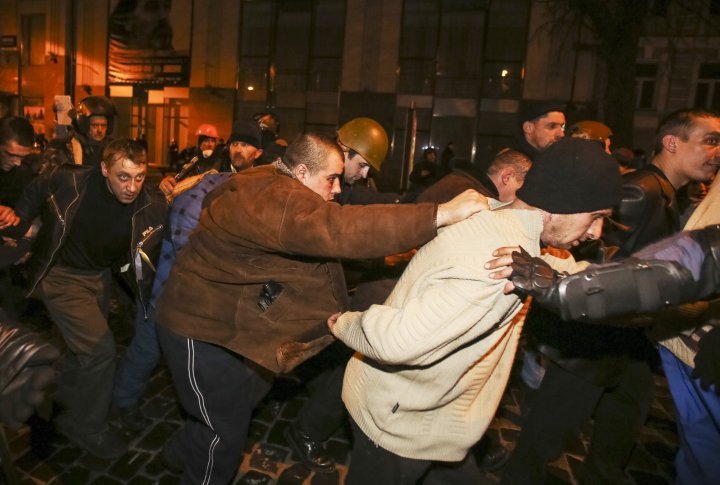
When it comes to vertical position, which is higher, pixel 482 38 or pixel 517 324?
pixel 482 38

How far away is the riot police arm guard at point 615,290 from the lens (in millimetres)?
1798

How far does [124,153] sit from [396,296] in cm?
254

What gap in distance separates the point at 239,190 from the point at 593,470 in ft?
9.15

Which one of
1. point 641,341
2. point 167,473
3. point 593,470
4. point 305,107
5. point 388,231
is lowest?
point 167,473

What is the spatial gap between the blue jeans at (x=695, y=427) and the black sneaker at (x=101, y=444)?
345cm

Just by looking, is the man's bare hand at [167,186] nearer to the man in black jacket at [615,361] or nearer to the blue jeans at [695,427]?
the man in black jacket at [615,361]

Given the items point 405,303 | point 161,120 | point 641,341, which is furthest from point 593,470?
point 161,120

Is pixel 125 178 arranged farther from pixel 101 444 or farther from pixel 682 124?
pixel 682 124

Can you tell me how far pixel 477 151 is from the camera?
60.2ft

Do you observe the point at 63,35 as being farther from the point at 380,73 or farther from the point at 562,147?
the point at 562,147

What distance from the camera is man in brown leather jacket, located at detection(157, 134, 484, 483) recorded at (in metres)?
2.28

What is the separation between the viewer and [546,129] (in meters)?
4.09

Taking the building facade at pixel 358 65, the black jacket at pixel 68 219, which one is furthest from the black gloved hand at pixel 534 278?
the building facade at pixel 358 65

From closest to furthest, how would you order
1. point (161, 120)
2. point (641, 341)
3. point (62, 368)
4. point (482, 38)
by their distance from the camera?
point (641, 341)
point (62, 368)
point (482, 38)
point (161, 120)
